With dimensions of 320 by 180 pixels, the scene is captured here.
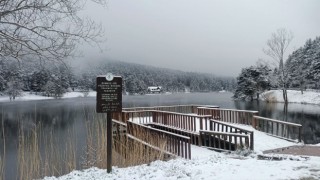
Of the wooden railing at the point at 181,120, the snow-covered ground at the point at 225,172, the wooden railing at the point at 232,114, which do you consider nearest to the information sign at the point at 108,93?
the snow-covered ground at the point at 225,172

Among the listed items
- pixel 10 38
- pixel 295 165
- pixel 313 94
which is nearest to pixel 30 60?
pixel 10 38

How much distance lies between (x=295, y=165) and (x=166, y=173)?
2.59m

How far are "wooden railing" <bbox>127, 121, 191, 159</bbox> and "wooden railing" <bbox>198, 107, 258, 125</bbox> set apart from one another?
5.61 m

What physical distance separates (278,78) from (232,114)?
36.3 meters

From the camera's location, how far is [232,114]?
15.8 m

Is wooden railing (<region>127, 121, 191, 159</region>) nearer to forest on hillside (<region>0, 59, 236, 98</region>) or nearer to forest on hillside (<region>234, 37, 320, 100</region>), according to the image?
forest on hillside (<region>0, 59, 236, 98</region>)

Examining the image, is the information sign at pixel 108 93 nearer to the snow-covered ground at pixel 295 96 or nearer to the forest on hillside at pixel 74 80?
the forest on hillside at pixel 74 80

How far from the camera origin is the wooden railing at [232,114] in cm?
1505

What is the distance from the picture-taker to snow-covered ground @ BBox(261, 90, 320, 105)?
40.4 meters

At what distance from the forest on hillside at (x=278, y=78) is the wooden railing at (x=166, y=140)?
39.3 meters

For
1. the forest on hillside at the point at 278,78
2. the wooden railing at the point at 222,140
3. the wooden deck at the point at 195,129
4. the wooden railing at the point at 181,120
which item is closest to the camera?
the wooden deck at the point at 195,129

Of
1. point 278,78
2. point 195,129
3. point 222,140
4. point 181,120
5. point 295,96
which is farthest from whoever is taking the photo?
point 278,78

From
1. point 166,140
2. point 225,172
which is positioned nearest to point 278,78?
point 166,140

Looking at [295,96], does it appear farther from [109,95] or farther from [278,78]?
[109,95]
